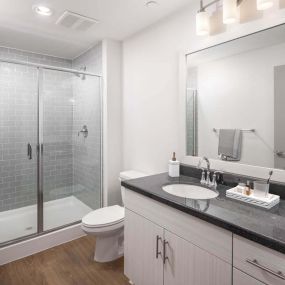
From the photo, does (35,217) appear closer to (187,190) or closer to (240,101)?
(187,190)

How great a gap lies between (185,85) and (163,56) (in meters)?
0.44

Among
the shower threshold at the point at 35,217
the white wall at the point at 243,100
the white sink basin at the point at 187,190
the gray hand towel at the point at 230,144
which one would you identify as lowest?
the shower threshold at the point at 35,217

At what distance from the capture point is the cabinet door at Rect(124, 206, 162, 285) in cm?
141

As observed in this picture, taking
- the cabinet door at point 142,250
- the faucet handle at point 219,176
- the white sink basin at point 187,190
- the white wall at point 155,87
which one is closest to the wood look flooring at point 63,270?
the cabinet door at point 142,250

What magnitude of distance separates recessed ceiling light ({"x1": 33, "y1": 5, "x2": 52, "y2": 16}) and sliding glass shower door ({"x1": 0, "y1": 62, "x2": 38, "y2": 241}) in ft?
2.78

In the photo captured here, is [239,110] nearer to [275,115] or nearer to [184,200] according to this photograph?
[275,115]

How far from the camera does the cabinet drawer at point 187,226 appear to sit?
3.39 ft

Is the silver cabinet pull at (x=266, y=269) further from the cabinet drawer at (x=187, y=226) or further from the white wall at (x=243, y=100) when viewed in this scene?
the white wall at (x=243, y=100)

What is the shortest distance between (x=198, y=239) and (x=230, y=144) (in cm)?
79

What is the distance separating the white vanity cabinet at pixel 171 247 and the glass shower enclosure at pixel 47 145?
1281 millimetres

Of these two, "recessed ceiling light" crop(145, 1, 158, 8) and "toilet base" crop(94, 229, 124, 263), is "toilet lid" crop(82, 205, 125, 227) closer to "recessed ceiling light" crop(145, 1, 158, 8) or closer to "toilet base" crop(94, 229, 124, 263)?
"toilet base" crop(94, 229, 124, 263)

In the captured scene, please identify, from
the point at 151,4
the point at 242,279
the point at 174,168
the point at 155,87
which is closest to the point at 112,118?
the point at 155,87

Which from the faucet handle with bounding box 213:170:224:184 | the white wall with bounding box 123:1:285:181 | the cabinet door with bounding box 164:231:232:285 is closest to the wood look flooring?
the cabinet door with bounding box 164:231:232:285

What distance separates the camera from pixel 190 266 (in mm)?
1197
